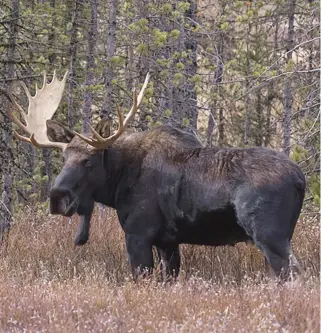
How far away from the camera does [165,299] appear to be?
677 centimetres

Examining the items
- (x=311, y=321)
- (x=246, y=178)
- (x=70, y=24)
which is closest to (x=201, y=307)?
(x=311, y=321)

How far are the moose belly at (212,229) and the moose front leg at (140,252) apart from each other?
34 centimetres

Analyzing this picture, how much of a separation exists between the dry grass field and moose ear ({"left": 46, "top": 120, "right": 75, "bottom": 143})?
1.34 metres

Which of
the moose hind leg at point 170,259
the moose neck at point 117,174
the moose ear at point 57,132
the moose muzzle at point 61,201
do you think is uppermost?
the moose ear at point 57,132

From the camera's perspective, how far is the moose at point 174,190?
293 inches

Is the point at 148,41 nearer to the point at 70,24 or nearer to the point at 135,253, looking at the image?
the point at 70,24

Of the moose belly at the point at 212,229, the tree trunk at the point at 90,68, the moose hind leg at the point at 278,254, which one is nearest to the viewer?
the moose hind leg at the point at 278,254

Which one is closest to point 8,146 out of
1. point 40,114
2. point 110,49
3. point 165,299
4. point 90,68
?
point 90,68

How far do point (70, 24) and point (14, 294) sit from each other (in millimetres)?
8101

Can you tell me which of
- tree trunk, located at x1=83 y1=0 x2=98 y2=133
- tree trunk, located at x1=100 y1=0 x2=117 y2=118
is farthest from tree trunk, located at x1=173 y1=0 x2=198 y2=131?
tree trunk, located at x1=100 y1=0 x2=117 y2=118

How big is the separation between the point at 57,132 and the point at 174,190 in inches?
61.6

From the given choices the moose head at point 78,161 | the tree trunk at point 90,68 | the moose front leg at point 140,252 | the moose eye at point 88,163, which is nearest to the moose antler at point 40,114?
the moose head at point 78,161

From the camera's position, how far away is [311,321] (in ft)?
19.2

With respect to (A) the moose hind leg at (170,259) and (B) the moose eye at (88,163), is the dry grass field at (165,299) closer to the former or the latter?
(A) the moose hind leg at (170,259)
